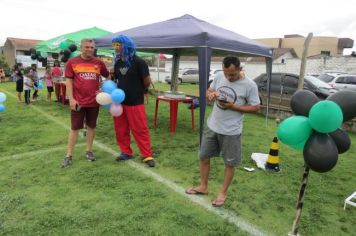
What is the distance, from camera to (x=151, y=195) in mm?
3686

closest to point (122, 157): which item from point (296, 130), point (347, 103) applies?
point (296, 130)

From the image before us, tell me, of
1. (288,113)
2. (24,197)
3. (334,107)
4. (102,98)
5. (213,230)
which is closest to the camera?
(334,107)

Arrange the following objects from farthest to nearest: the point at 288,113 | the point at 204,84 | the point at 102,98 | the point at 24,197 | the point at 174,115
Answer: the point at 288,113
the point at 174,115
the point at 204,84
the point at 102,98
the point at 24,197

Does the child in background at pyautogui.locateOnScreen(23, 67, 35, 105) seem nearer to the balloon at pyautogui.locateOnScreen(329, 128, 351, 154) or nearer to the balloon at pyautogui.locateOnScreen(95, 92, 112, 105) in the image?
the balloon at pyautogui.locateOnScreen(95, 92, 112, 105)

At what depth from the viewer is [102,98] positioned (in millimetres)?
4332

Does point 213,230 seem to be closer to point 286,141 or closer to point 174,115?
point 286,141


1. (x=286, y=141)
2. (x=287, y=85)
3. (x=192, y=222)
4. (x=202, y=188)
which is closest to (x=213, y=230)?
(x=192, y=222)

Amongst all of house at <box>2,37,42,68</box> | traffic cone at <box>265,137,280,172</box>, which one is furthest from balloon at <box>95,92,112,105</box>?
house at <box>2,37,42,68</box>

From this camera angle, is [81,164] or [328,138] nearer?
[328,138]

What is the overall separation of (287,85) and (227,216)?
309 inches

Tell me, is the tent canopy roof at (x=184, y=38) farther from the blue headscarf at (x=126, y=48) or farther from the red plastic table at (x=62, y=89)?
the red plastic table at (x=62, y=89)

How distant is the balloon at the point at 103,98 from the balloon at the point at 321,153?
273 cm

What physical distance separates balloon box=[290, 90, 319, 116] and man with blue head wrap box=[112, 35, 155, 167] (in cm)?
228

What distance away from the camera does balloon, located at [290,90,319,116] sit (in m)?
2.62
